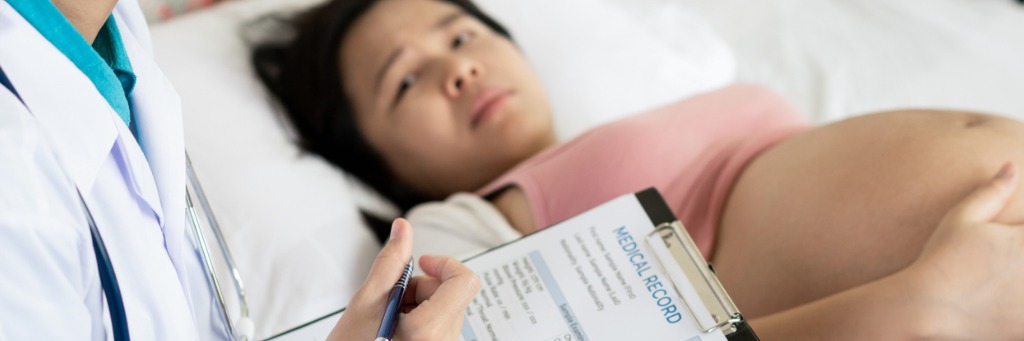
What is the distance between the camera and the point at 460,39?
1.31m

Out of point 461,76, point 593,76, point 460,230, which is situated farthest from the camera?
point 593,76

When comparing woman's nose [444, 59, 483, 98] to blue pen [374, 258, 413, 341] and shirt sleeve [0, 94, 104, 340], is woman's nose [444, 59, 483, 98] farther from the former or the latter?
shirt sleeve [0, 94, 104, 340]

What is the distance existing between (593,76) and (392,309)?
3.09 feet

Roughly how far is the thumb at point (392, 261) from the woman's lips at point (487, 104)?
0.63 m

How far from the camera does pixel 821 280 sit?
862mm

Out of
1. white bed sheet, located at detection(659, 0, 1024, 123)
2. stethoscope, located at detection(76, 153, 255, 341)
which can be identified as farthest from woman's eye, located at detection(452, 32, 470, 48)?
stethoscope, located at detection(76, 153, 255, 341)

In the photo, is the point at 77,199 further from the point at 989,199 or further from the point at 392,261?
the point at 989,199

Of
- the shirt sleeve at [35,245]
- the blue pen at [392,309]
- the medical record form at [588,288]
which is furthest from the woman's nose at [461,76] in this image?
the shirt sleeve at [35,245]

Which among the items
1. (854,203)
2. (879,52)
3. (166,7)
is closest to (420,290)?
(854,203)

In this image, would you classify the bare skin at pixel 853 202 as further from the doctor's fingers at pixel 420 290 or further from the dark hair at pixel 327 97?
the dark hair at pixel 327 97

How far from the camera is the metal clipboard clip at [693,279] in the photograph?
595 millimetres

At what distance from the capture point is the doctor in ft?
1.36

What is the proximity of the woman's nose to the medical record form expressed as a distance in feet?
1.82

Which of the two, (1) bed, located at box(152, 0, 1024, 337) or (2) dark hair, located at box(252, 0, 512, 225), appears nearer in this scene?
(1) bed, located at box(152, 0, 1024, 337)
